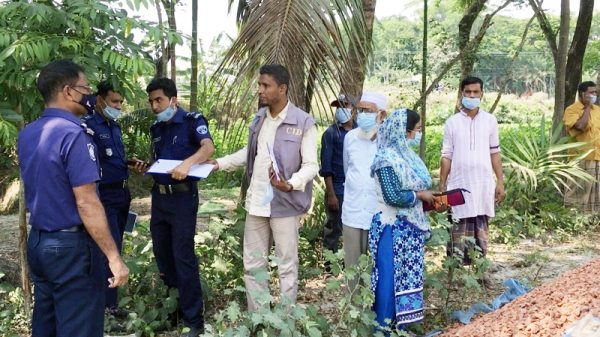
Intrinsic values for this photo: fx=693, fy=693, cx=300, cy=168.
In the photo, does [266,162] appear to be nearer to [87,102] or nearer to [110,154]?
[110,154]

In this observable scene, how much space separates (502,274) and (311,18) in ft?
10.4

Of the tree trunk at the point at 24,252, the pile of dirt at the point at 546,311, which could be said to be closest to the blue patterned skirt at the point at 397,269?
the pile of dirt at the point at 546,311

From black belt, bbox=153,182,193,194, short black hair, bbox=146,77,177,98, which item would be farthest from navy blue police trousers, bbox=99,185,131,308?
short black hair, bbox=146,77,177,98

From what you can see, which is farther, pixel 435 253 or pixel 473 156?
pixel 435 253

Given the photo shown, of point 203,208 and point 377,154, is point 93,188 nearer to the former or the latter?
point 377,154

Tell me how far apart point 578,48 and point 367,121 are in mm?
7082

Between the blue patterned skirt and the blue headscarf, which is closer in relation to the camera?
the blue headscarf

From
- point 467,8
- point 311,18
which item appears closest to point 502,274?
point 311,18

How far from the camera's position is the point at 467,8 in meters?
11.7

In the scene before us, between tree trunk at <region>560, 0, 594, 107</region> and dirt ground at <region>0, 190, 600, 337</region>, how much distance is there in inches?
130

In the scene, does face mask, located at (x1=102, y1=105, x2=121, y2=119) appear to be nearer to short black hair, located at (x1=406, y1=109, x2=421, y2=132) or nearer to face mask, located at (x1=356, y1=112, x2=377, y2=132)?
face mask, located at (x1=356, y1=112, x2=377, y2=132)

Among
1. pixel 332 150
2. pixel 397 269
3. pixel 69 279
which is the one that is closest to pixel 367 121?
pixel 397 269

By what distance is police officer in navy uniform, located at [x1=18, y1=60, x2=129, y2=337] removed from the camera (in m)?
2.95

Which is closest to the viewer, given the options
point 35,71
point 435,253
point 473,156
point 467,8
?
point 35,71
